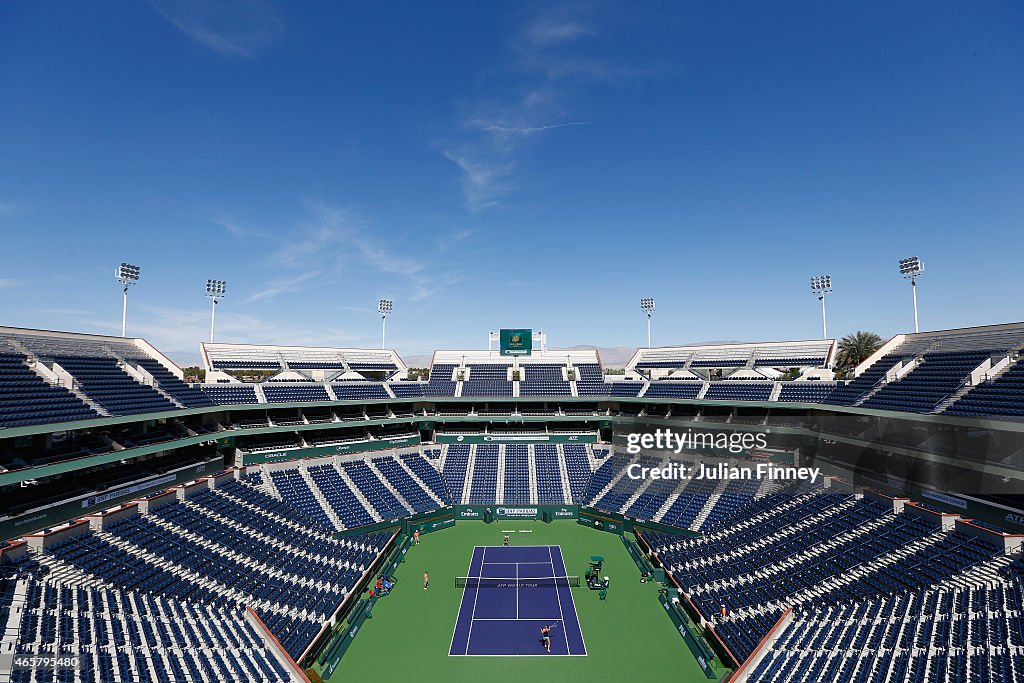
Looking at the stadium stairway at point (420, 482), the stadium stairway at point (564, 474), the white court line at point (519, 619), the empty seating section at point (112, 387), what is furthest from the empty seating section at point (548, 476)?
the empty seating section at point (112, 387)

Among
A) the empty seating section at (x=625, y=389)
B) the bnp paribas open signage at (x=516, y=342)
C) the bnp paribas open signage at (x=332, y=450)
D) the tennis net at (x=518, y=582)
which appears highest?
the bnp paribas open signage at (x=516, y=342)

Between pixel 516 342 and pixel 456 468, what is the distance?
14.5m

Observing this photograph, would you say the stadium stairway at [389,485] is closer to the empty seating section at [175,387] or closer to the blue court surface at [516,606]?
Result: the blue court surface at [516,606]

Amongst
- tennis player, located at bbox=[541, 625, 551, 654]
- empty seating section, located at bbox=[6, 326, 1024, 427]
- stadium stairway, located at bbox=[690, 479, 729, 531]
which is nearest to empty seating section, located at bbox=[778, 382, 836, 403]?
empty seating section, located at bbox=[6, 326, 1024, 427]

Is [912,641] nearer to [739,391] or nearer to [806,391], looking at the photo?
[806,391]

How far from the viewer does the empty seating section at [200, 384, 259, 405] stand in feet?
124

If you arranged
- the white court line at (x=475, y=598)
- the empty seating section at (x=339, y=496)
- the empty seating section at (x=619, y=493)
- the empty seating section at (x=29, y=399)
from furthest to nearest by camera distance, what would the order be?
the empty seating section at (x=619, y=493) → the empty seating section at (x=339, y=496) → the white court line at (x=475, y=598) → the empty seating section at (x=29, y=399)

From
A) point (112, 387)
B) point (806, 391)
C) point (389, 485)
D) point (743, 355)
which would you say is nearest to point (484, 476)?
point (389, 485)

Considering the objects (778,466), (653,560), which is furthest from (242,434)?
(778,466)

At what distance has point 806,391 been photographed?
3691cm

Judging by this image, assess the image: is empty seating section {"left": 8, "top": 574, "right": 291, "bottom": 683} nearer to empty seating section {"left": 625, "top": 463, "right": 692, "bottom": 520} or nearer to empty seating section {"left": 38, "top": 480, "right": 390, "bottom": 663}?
empty seating section {"left": 38, "top": 480, "right": 390, "bottom": 663}

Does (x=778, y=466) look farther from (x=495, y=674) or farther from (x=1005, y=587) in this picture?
(x=495, y=674)

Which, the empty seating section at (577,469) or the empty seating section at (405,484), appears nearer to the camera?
the empty seating section at (405,484)

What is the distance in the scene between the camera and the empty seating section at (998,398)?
75.5 feet
